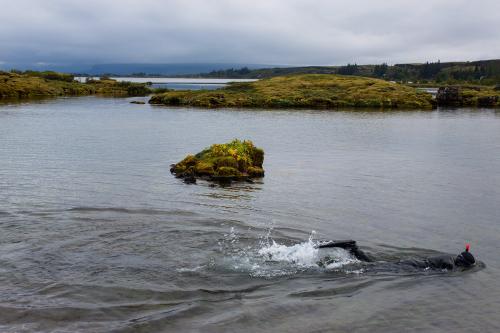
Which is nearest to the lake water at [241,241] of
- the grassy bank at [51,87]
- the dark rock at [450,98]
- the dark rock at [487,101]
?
the dark rock at [450,98]

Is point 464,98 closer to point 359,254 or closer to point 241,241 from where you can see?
point 241,241

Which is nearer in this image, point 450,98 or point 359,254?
point 359,254

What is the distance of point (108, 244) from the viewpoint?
19.4 metres

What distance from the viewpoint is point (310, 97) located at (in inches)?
4552

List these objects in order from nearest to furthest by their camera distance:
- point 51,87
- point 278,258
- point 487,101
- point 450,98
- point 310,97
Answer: point 278,258 < point 310,97 < point 487,101 < point 450,98 < point 51,87

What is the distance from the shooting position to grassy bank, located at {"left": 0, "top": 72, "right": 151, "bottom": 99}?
12481cm

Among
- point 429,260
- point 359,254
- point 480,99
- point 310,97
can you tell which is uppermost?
point 310,97

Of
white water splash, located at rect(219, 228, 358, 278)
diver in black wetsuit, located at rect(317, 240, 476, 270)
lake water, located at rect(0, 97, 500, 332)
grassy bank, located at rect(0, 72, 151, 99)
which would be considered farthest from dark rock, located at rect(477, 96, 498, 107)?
white water splash, located at rect(219, 228, 358, 278)

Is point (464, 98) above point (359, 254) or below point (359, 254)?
above

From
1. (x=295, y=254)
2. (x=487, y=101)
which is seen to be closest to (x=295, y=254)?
(x=295, y=254)

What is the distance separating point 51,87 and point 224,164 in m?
121

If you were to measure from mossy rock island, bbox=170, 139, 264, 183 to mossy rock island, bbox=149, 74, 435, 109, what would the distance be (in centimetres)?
7187

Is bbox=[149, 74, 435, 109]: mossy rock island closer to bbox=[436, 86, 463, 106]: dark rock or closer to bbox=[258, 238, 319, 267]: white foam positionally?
bbox=[436, 86, 463, 106]: dark rock

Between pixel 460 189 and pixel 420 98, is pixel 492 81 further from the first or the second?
Answer: pixel 460 189
